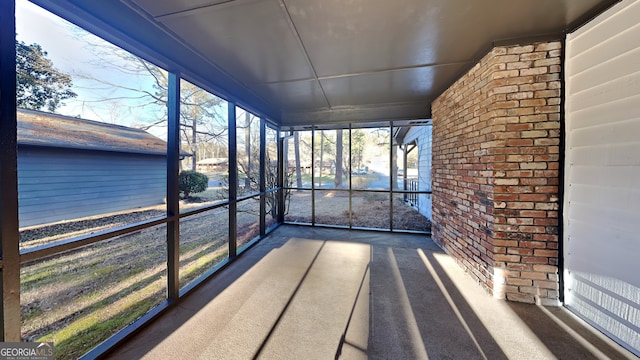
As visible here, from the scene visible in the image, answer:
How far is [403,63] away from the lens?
273 centimetres

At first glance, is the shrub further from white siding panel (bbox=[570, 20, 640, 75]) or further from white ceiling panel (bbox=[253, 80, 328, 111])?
white siding panel (bbox=[570, 20, 640, 75])

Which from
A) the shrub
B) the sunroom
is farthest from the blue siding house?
the shrub

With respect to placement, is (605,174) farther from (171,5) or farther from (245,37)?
(171,5)

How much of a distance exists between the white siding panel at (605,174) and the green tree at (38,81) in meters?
5.68

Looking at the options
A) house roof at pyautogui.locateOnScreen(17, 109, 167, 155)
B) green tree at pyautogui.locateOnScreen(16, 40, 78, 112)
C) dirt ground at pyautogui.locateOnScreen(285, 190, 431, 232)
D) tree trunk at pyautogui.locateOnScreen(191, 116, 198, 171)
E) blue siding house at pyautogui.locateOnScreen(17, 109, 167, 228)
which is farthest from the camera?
dirt ground at pyautogui.locateOnScreen(285, 190, 431, 232)

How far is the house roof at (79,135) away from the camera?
3.22 m

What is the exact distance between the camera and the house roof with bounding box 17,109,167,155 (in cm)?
322

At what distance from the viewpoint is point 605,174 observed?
1.82 meters

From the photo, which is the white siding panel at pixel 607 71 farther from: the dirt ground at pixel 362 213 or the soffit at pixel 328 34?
the dirt ground at pixel 362 213

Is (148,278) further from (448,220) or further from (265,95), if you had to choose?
(448,220)

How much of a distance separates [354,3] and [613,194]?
105 inches

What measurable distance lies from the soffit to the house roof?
2.47 m

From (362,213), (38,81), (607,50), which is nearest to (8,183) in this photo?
(38,81)

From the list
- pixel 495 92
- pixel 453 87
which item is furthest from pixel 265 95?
pixel 495 92
